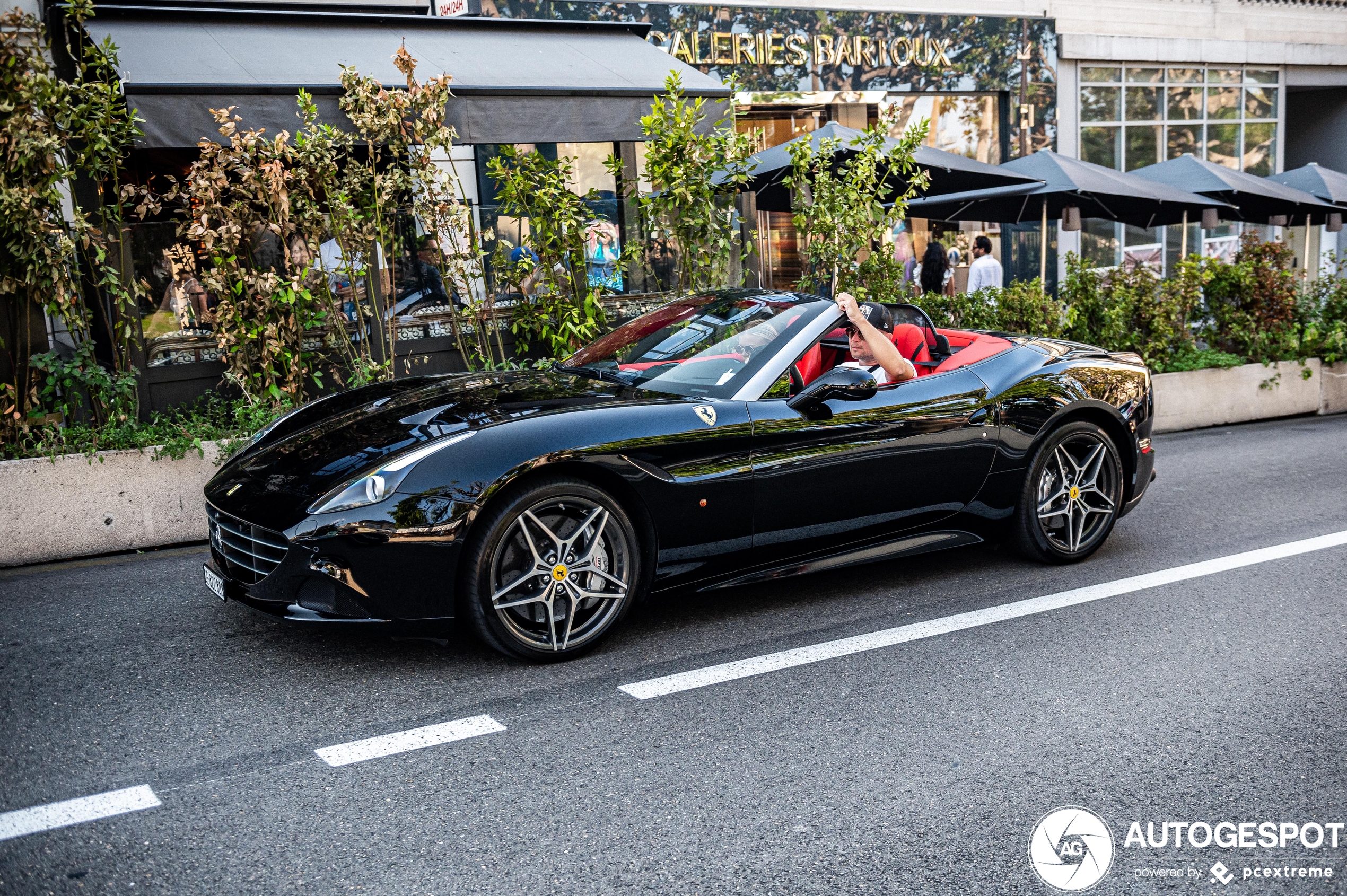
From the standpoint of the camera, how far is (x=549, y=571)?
160 inches

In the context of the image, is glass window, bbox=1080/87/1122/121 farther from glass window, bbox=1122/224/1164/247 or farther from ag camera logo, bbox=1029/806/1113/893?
ag camera logo, bbox=1029/806/1113/893

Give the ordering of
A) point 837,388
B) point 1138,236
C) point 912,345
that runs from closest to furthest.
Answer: point 837,388, point 912,345, point 1138,236

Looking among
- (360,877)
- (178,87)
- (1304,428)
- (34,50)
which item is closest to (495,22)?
(178,87)

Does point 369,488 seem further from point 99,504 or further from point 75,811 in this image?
point 99,504

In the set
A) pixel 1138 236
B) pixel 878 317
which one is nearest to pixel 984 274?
pixel 1138 236

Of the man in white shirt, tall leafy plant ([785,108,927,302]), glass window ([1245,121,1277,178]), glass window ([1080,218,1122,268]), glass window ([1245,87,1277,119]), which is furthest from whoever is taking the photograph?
glass window ([1245,121,1277,178])

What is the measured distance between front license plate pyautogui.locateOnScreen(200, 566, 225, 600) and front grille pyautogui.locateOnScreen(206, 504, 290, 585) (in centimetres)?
4

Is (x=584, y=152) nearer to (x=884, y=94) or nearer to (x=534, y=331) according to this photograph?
(x=534, y=331)

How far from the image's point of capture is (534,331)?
8.66m

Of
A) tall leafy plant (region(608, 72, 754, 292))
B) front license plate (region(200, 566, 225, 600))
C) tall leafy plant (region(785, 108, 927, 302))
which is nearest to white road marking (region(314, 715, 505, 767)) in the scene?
front license plate (region(200, 566, 225, 600))

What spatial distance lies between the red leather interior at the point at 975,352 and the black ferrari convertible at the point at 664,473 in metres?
0.02

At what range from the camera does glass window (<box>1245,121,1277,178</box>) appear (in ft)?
72.9

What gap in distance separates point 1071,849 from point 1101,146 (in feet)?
62.7

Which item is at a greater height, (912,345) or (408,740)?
(912,345)
